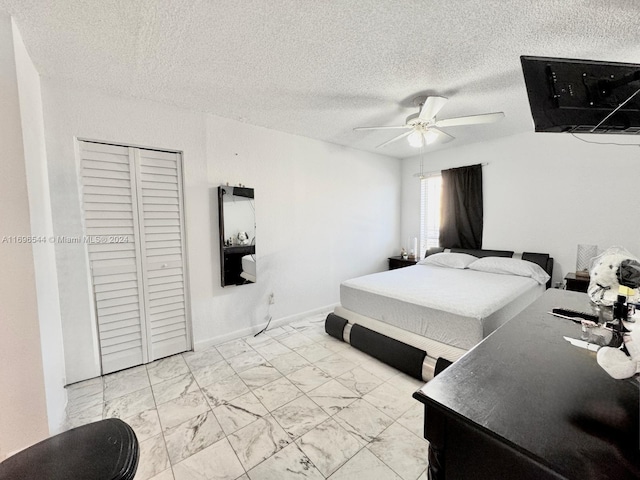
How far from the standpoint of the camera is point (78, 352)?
221 centimetres

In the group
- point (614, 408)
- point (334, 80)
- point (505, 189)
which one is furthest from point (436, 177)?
point (614, 408)

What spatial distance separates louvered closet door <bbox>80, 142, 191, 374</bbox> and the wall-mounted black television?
2.81m

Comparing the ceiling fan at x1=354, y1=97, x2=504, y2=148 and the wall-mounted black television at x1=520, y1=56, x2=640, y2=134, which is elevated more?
the ceiling fan at x1=354, y1=97, x2=504, y2=148

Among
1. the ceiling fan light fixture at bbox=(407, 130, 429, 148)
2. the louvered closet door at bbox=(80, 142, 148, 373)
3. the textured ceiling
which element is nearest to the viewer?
the textured ceiling

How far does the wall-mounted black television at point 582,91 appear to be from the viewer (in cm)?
116

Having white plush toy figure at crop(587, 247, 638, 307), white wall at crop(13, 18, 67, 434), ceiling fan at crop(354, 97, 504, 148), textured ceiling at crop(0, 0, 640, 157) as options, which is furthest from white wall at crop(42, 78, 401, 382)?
white plush toy figure at crop(587, 247, 638, 307)

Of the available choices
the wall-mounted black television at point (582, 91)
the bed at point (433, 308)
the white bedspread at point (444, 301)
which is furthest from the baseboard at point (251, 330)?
the wall-mounted black television at point (582, 91)

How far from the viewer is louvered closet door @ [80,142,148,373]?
2240 mm

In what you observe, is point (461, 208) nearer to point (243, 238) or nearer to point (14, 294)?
point (243, 238)

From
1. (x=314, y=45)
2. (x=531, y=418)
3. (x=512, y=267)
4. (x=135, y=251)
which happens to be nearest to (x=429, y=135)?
(x=314, y=45)

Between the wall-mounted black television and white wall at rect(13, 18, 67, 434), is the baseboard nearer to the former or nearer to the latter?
white wall at rect(13, 18, 67, 434)

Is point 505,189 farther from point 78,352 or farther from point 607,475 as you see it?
point 78,352

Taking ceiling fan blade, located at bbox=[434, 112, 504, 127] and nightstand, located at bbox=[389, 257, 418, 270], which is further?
nightstand, located at bbox=[389, 257, 418, 270]

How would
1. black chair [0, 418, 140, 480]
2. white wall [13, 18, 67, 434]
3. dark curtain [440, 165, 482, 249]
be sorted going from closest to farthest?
black chair [0, 418, 140, 480], white wall [13, 18, 67, 434], dark curtain [440, 165, 482, 249]
